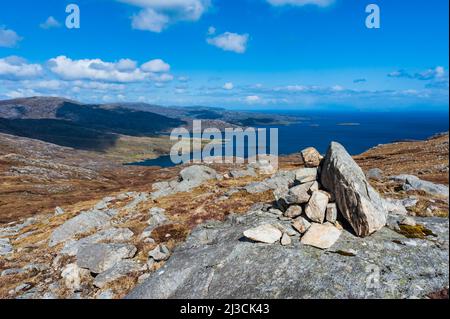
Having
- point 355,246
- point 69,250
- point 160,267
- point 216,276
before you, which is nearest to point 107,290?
point 160,267

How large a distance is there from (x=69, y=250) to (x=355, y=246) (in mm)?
21188

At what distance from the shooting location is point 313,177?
71.5 feet

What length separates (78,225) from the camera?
3416 cm

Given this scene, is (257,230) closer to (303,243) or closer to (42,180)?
(303,243)

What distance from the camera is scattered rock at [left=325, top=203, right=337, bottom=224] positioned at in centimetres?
1816

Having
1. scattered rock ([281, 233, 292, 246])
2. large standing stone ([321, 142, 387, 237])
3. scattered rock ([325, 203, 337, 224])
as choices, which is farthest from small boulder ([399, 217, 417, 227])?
scattered rock ([281, 233, 292, 246])

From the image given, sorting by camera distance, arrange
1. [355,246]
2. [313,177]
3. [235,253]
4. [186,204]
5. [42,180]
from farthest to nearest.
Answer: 1. [42,180]
2. [186,204]
3. [313,177]
4. [235,253]
5. [355,246]

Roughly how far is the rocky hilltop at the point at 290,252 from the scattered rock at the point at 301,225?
0.21 feet

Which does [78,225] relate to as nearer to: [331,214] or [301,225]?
[301,225]

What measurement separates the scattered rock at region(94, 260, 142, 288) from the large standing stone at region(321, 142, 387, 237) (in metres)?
13.1

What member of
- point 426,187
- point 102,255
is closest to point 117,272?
point 102,255

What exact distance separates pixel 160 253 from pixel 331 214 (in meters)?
10.9

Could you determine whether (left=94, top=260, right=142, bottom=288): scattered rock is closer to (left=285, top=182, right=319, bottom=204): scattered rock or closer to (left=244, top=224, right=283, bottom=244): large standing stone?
(left=244, top=224, right=283, bottom=244): large standing stone

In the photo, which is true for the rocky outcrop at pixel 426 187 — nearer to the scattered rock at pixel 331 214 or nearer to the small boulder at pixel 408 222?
the small boulder at pixel 408 222
